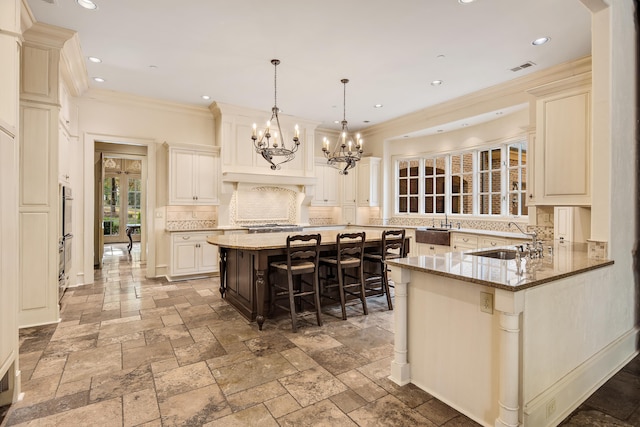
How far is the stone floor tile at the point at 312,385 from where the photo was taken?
2.21 metres

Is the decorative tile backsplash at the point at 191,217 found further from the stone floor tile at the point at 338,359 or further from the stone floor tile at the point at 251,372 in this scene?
the stone floor tile at the point at 338,359

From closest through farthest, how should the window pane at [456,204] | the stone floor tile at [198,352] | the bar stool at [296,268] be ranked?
the stone floor tile at [198,352], the bar stool at [296,268], the window pane at [456,204]

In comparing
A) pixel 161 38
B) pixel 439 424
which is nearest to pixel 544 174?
pixel 439 424

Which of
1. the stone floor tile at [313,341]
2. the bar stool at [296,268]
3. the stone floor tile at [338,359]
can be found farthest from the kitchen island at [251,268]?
the stone floor tile at [338,359]

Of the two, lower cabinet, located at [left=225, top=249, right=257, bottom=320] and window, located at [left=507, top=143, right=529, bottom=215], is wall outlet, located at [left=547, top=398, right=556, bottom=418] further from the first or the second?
window, located at [left=507, top=143, right=529, bottom=215]

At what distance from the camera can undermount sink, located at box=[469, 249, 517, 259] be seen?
2.92 metres

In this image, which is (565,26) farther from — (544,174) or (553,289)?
(553,289)

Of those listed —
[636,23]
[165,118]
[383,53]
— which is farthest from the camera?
[165,118]

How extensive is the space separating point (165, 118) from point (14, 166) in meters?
4.16

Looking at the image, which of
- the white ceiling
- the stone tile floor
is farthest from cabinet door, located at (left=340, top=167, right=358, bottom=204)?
the stone tile floor

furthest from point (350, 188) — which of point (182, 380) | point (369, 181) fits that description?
point (182, 380)

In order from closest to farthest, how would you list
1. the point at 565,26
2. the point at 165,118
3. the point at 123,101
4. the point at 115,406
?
the point at 115,406 < the point at 565,26 < the point at 123,101 < the point at 165,118

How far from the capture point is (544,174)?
3062mm

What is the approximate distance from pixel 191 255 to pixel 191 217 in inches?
33.7
